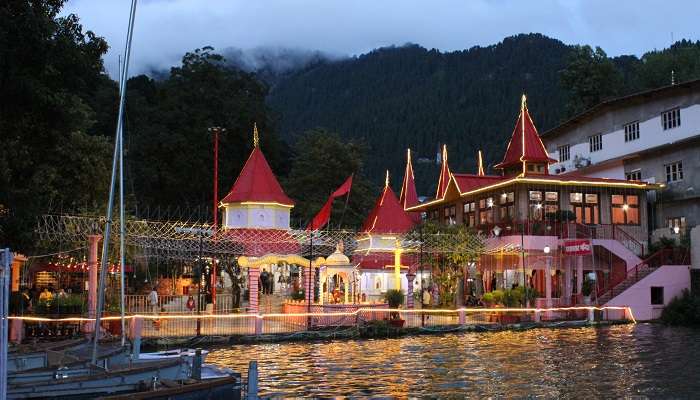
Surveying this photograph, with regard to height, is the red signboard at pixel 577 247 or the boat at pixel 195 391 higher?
the red signboard at pixel 577 247

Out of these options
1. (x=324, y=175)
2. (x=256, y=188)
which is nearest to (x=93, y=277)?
(x=256, y=188)

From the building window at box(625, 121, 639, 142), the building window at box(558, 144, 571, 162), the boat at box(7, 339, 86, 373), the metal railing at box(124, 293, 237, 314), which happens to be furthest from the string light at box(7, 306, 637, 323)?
the building window at box(558, 144, 571, 162)

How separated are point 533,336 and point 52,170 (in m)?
23.0

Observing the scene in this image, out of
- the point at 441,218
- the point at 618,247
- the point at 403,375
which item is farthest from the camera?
the point at 441,218

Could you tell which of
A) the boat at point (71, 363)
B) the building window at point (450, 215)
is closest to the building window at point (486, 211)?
the building window at point (450, 215)

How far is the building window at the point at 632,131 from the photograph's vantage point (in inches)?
2224

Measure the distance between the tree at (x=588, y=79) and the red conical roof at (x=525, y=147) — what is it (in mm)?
26323

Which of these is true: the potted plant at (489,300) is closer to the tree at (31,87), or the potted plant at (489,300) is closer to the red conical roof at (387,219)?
the red conical roof at (387,219)

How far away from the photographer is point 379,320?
37.9 metres

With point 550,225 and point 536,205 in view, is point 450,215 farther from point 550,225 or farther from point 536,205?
point 550,225

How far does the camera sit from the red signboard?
143 ft

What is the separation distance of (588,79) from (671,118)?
89.5ft

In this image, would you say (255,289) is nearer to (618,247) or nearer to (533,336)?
(533,336)

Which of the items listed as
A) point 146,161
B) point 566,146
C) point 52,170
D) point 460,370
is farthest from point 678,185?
point 146,161
